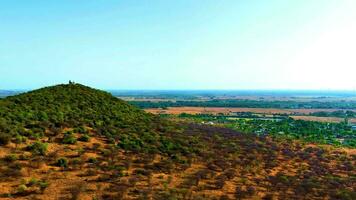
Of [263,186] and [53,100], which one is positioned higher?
[53,100]

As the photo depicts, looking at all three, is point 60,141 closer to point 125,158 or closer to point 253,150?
point 125,158

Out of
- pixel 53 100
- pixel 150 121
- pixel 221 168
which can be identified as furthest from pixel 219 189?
pixel 53 100

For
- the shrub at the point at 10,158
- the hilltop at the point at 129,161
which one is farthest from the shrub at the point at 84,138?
the shrub at the point at 10,158

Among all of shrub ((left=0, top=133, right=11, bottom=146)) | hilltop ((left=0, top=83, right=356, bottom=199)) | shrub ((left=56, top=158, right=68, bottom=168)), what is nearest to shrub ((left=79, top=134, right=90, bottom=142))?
hilltop ((left=0, top=83, right=356, bottom=199))

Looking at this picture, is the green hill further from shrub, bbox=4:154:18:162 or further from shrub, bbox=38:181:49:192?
shrub, bbox=38:181:49:192

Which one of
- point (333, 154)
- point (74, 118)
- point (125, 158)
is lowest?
point (333, 154)

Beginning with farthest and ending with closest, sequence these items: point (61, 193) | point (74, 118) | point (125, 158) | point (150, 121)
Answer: point (150, 121) → point (74, 118) → point (125, 158) → point (61, 193)

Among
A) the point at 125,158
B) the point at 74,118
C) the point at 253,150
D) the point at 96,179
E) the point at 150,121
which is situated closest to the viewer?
the point at 96,179
